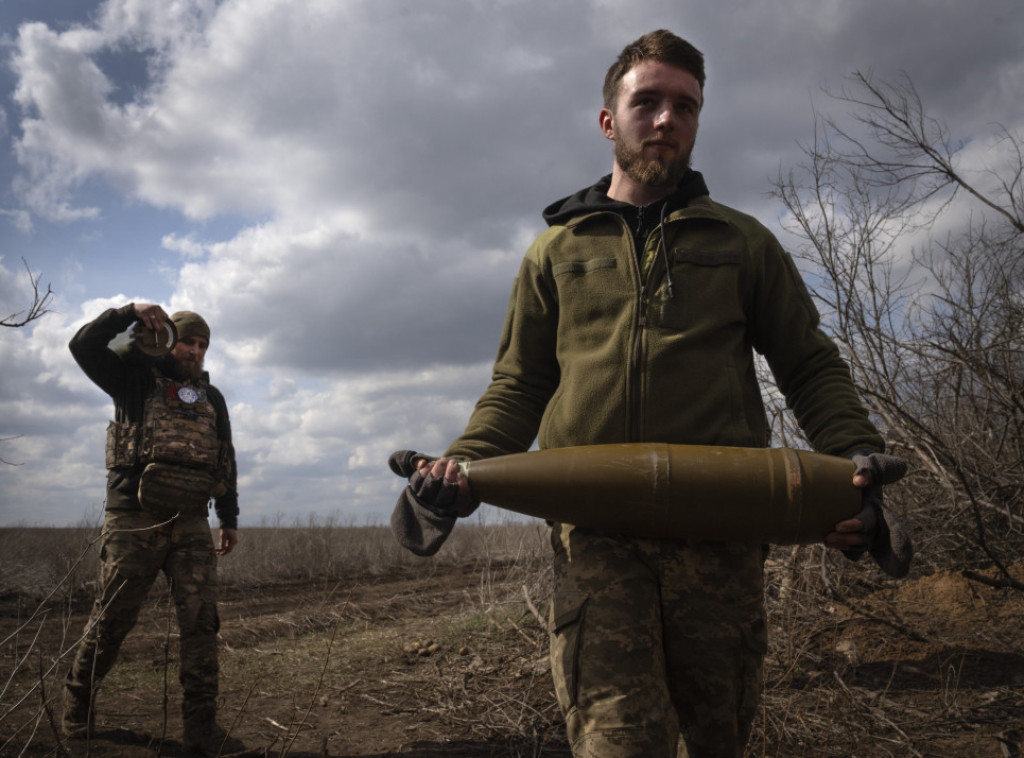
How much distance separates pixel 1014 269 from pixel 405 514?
25.2ft

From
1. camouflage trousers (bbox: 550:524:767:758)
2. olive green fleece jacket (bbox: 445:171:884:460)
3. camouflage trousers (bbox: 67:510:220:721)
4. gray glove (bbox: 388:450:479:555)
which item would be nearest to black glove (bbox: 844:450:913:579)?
olive green fleece jacket (bbox: 445:171:884:460)

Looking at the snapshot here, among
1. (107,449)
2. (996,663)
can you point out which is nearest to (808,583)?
(996,663)

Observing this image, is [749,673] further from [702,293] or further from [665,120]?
[665,120]

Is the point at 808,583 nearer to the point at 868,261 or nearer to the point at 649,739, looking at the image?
the point at 868,261

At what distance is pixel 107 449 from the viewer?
16.2 feet

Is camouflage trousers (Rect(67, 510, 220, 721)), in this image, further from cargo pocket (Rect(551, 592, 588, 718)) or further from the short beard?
the short beard

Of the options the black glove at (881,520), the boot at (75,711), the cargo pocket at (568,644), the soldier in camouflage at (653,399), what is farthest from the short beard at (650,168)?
the boot at (75,711)

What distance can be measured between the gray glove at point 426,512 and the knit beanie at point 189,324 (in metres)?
3.34

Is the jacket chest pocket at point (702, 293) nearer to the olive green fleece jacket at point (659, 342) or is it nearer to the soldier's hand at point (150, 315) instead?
the olive green fleece jacket at point (659, 342)

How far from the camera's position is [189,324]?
5.20 m

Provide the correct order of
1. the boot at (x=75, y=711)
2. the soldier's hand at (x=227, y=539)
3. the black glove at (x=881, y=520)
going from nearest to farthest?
the black glove at (x=881, y=520) < the boot at (x=75, y=711) < the soldier's hand at (x=227, y=539)

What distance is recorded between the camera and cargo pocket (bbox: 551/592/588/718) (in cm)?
222

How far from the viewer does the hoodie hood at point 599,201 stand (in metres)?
2.65

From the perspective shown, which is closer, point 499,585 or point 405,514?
point 405,514
